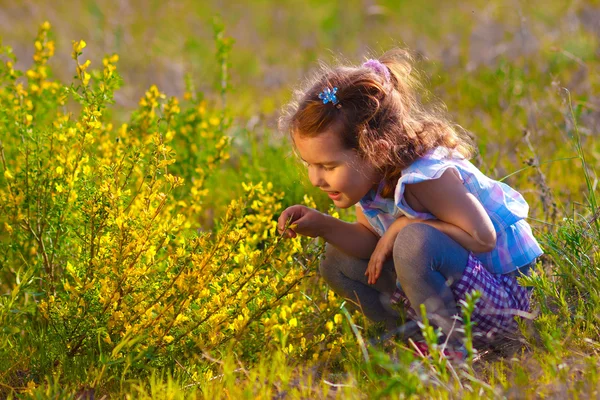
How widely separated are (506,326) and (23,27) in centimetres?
835

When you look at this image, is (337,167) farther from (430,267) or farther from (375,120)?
(430,267)

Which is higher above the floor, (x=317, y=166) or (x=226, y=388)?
(x=317, y=166)

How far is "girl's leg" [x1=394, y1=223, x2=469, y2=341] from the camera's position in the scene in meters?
2.53

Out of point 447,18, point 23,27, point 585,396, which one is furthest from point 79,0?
point 585,396

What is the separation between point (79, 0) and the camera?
10.8m

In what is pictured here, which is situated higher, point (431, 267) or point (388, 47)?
point (431, 267)

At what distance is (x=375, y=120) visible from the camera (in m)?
2.67

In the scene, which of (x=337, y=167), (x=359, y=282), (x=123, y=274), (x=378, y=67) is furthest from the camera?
(x=359, y=282)

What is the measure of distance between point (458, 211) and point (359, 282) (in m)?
0.53

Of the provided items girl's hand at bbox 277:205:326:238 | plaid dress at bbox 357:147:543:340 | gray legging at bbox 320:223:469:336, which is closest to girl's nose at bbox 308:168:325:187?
girl's hand at bbox 277:205:326:238

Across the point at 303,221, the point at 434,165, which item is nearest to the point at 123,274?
the point at 303,221

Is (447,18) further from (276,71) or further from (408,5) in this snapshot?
(276,71)

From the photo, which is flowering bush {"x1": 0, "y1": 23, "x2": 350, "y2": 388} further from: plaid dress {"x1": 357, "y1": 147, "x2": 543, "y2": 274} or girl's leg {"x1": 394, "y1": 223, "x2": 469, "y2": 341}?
plaid dress {"x1": 357, "y1": 147, "x2": 543, "y2": 274}

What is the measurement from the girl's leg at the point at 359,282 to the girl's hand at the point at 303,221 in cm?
16
